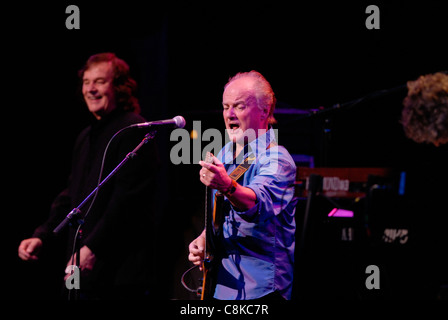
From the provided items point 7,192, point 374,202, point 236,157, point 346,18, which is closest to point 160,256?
point 7,192

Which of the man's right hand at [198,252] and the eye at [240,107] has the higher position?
the eye at [240,107]

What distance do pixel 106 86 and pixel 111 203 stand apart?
0.95 meters

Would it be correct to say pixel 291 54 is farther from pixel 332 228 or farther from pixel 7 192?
pixel 7 192

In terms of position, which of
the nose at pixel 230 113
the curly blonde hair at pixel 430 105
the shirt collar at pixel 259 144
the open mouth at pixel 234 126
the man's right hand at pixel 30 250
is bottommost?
the man's right hand at pixel 30 250

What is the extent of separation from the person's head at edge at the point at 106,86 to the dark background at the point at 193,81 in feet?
1.42

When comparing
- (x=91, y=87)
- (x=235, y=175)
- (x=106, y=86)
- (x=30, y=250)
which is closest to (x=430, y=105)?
(x=235, y=175)

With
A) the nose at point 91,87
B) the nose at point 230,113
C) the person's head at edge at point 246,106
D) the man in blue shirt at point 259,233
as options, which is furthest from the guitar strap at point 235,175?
the nose at point 91,87

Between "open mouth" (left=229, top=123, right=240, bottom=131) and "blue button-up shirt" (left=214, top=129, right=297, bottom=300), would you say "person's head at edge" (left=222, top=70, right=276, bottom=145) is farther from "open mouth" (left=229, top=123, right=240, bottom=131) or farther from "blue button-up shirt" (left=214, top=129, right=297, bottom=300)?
"blue button-up shirt" (left=214, top=129, right=297, bottom=300)

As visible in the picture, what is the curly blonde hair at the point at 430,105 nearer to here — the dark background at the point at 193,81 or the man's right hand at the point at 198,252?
the dark background at the point at 193,81

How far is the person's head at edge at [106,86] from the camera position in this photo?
326 centimetres

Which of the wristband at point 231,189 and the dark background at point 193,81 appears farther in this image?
the dark background at point 193,81

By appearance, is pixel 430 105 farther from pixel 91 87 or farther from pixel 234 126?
pixel 91 87

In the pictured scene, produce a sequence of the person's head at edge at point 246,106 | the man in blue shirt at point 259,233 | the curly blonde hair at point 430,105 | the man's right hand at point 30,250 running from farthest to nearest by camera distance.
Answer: the curly blonde hair at point 430,105, the man's right hand at point 30,250, the person's head at edge at point 246,106, the man in blue shirt at point 259,233

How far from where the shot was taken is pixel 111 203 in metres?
2.86
